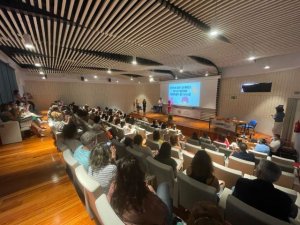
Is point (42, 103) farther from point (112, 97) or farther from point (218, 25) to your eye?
point (218, 25)

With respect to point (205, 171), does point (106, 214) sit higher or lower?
higher

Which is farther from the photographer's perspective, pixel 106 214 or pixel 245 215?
pixel 245 215

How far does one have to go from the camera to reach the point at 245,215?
1.26 metres

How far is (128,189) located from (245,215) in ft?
3.26

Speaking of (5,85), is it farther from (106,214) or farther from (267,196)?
(267,196)

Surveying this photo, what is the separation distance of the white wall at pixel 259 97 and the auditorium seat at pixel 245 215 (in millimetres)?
7288

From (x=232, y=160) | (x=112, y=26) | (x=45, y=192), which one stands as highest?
(x=112, y=26)

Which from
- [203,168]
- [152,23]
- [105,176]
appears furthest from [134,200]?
[152,23]

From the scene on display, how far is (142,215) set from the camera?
113 centimetres

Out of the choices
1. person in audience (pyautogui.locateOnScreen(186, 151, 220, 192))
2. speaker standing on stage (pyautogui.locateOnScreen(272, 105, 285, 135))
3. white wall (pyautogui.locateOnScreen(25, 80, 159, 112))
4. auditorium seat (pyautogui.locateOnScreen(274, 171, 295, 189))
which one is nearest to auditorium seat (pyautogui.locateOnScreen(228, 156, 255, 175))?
auditorium seat (pyautogui.locateOnScreen(274, 171, 295, 189))

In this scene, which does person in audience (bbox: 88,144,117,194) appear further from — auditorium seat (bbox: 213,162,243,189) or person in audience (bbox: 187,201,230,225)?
auditorium seat (bbox: 213,162,243,189)

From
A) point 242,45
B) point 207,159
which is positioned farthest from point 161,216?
point 242,45

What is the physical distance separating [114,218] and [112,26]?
3.69 metres

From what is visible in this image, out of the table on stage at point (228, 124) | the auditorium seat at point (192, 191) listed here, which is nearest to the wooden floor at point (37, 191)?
the auditorium seat at point (192, 191)
